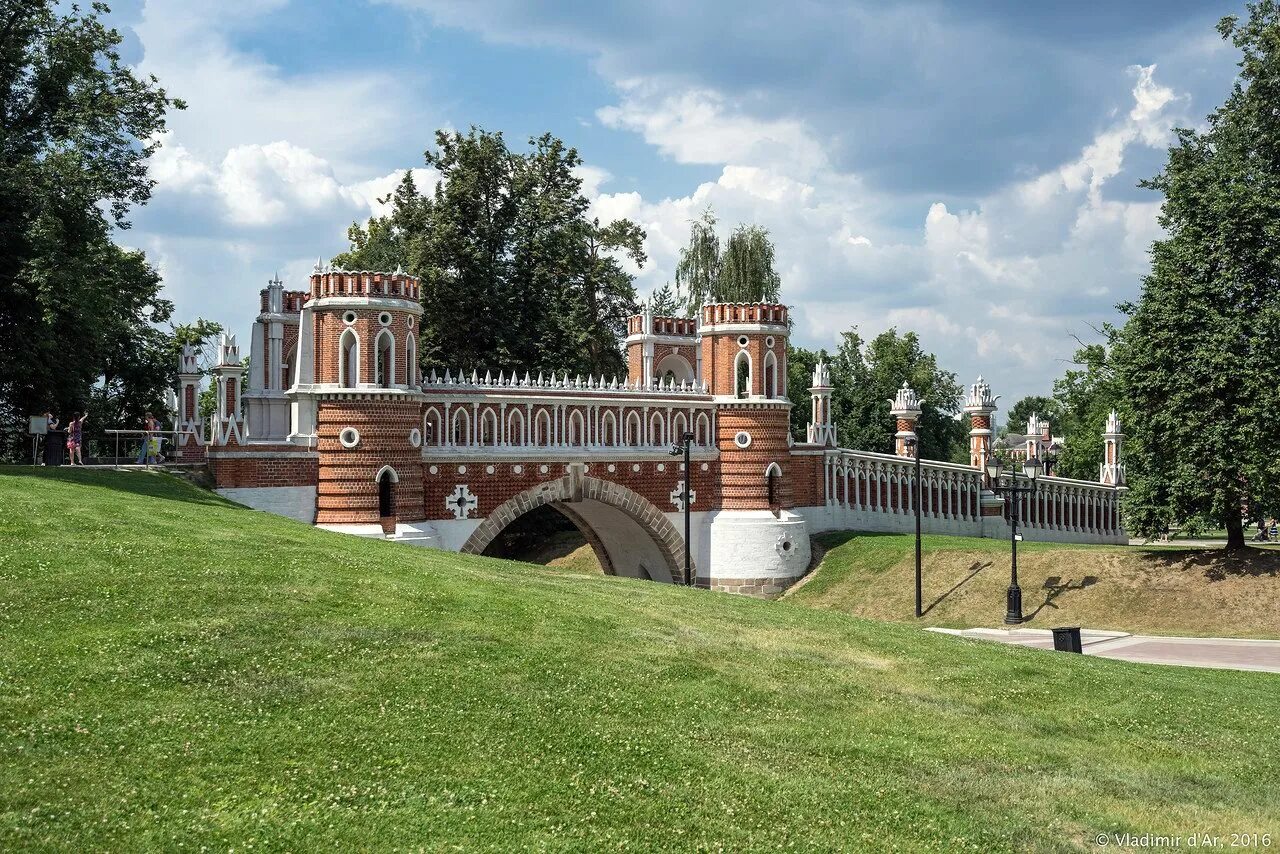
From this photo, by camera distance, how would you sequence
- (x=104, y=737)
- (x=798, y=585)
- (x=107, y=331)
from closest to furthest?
1. (x=104, y=737)
2. (x=107, y=331)
3. (x=798, y=585)

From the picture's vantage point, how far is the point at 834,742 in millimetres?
11414

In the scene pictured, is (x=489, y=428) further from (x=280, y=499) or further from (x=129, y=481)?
(x=129, y=481)

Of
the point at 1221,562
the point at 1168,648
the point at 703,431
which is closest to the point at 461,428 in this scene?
the point at 703,431

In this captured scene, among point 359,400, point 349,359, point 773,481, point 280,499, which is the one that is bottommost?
point 280,499

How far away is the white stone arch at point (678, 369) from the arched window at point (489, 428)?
31.9 feet

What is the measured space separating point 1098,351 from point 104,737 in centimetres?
4315

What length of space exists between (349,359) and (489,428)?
457cm

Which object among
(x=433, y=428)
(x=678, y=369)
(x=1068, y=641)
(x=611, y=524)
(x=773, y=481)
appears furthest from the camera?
(x=678, y=369)

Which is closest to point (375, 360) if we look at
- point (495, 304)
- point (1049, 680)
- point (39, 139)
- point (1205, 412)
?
point (39, 139)

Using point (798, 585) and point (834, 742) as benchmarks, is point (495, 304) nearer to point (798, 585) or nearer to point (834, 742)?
point (798, 585)

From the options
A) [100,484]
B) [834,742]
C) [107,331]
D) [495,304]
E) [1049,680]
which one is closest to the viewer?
[834,742]

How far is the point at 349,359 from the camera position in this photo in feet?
90.8

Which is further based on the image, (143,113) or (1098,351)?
(1098,351)

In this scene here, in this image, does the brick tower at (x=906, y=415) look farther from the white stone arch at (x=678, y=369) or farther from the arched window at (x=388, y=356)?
the arched window at (x=388, y=356)
